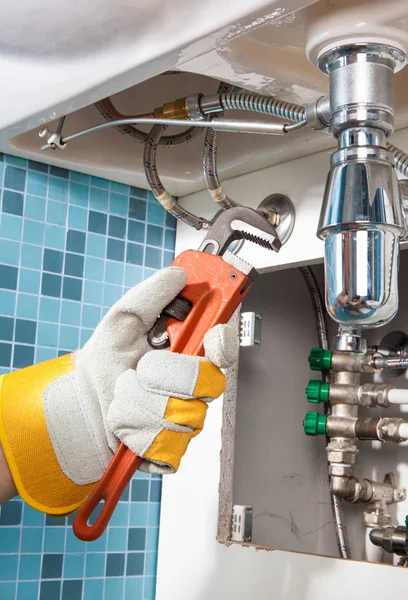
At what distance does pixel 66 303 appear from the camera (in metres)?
1.19

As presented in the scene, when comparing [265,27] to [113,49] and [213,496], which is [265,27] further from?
[213,496]

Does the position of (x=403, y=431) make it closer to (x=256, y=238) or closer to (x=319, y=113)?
(x=256, y=238)

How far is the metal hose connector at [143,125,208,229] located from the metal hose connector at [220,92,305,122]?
17cm

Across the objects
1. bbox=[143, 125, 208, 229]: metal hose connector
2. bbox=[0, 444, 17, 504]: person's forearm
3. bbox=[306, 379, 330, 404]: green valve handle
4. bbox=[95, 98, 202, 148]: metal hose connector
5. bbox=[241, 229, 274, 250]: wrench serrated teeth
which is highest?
bbox=[95, 98, 202, 148]: metal hose connector

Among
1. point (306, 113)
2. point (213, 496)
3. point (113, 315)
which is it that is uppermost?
point (306, 113)

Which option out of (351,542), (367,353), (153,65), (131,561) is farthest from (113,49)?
(351,542)

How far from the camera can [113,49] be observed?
2.59 feet

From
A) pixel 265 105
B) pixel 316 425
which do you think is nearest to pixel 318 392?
pixel 316 425

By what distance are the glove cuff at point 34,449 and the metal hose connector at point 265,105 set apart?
362 millimetres

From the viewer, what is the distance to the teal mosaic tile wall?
3.67 feet

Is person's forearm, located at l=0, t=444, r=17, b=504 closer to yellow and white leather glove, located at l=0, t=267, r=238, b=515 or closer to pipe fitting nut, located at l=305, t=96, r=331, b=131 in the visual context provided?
yellow and white leather glove, located at l=0, t=267, r=238, b=515

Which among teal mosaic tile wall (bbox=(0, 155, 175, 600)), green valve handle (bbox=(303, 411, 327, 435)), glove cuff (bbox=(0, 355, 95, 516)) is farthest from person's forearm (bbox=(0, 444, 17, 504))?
green valve handle (bbox=(303, 411, 327, 435))

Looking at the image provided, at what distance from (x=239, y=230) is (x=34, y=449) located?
1.08 feet

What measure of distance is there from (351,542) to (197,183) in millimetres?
668
